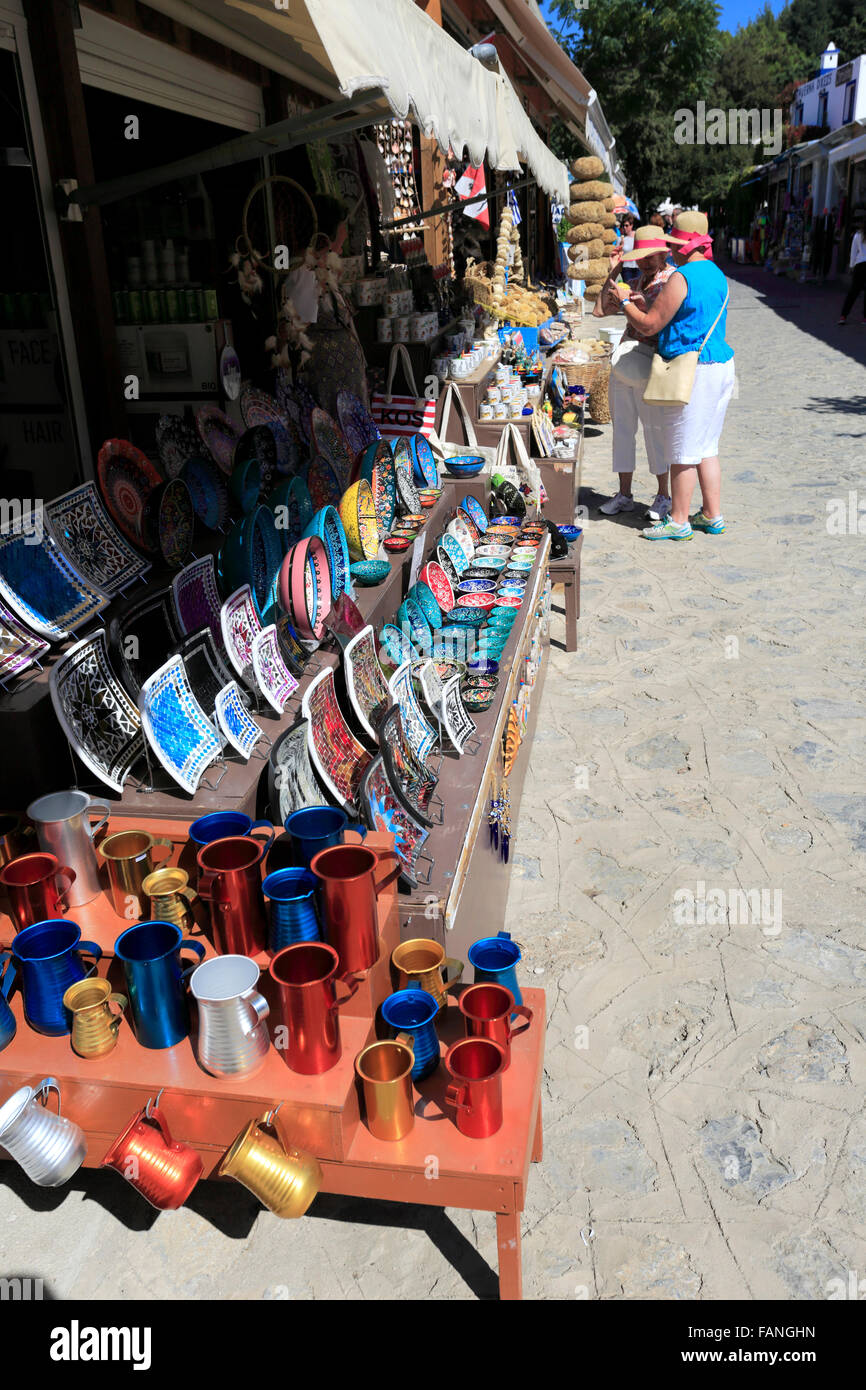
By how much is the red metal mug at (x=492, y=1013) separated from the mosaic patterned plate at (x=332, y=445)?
8.54 ft

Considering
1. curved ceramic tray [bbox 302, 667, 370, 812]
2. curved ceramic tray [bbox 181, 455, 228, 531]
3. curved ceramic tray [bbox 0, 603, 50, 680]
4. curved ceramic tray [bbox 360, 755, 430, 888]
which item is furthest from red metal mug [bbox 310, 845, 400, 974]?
curved ceramic tray [bbox 181, 455, 228, 531]

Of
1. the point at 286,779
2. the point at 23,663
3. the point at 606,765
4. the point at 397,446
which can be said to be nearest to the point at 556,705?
the point at 606,765

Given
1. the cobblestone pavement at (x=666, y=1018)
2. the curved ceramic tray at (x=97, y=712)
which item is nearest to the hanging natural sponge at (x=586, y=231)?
the cobblestone pavement at (x=666, y=1018)

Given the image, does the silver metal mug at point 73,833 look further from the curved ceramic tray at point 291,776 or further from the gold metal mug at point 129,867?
the curved ceramic tray at point 291,776

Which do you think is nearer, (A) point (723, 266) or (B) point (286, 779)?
(B) point (286, 779)

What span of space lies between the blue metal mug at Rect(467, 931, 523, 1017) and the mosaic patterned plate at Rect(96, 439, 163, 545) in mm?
1570

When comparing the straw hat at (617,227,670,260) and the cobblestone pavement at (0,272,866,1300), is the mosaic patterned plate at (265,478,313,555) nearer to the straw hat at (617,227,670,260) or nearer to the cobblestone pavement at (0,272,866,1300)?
the cobblestone pavement at (0,272,866,1300)

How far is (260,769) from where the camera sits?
2.52 metres

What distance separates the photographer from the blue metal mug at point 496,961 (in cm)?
224

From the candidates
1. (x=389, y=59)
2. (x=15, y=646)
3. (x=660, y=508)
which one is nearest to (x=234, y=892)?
(x=15, y=646)

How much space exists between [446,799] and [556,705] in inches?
81.3

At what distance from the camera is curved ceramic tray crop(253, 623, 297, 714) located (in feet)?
8.99

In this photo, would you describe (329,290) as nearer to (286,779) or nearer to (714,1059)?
(286,779)

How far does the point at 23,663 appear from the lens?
95.0 inches
